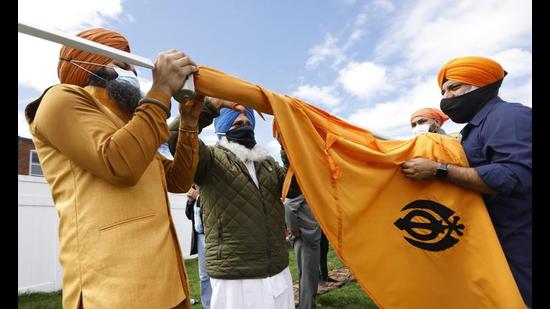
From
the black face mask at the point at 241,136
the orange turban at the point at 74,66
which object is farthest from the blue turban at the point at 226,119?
the orange turban at the point at 74,66

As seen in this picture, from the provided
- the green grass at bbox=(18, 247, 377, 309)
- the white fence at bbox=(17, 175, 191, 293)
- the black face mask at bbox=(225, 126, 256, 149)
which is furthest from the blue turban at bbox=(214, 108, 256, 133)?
the white fence at bbox=(17, 175, 191, 293)

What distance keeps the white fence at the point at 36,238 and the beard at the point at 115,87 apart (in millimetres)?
8595

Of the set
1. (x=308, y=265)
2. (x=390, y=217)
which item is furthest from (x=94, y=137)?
(x=308, y=265)

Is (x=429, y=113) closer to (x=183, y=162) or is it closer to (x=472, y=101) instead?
(x=472, y=101)

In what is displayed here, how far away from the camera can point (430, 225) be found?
2.44 meters

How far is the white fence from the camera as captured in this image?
8875mm

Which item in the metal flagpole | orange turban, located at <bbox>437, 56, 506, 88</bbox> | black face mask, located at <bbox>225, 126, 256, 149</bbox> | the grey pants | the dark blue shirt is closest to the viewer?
the metal flagpole

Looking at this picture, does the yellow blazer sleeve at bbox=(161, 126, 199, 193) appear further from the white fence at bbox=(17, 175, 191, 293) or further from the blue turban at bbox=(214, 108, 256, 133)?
the white fence at bbox=(17, 175, 191, 293)

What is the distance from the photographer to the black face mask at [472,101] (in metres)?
2.61

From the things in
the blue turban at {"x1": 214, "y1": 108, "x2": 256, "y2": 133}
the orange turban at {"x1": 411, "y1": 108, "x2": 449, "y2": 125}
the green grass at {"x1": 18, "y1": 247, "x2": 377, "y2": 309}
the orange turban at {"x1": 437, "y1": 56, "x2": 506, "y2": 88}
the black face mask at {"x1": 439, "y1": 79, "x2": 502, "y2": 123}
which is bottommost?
the green grass at {"x1": 18, "y1": 247, "x2": 377, "y2": 309}

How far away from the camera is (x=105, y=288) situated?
1.53 metres

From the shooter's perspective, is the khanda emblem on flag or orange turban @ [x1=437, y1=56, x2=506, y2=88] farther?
orange turban @ [x1=437, y1=56, x2=506, y2=88]

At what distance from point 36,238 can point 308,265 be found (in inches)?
275
